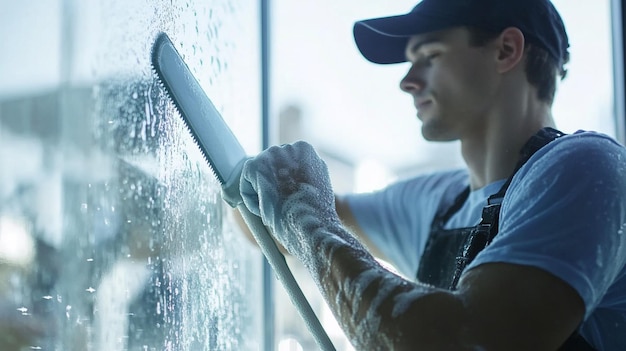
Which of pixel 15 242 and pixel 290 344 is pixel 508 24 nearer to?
pixel 15 242

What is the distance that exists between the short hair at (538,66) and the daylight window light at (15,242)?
0.64 m

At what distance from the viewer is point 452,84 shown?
0.94 meters

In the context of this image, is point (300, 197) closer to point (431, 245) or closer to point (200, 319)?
point (200, 319)

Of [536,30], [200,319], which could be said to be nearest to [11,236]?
[200,319]

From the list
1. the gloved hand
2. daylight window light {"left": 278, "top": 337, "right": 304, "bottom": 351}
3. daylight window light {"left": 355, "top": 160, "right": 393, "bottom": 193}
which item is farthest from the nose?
daylight window light {"left": 278, "top": 337, "right": 304, "bottom": 351}

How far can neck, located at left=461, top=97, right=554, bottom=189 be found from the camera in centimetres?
93

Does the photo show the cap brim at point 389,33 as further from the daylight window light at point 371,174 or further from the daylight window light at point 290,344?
the daylight window light at point 290,344

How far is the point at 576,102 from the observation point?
139cm

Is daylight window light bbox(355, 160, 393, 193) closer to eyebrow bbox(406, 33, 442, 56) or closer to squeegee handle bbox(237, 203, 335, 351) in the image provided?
eyebrow bbox(406, 33, 442, 56)

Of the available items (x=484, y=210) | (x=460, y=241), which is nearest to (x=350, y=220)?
(x=460, y=241)

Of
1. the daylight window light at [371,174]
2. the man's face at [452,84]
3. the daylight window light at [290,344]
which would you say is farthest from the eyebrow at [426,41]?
the daylight window light at [290,344]

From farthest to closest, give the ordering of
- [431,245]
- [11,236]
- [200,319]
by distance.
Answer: [431,245] < [200,319] < [11,236]

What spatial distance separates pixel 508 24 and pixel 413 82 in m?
0.16

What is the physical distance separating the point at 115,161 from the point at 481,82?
1.69 ft
